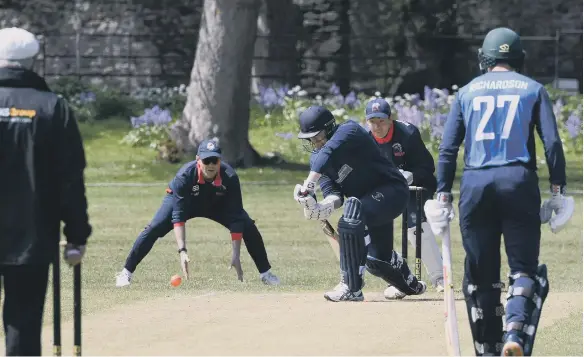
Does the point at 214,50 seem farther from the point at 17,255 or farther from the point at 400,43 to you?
the point at 17,255

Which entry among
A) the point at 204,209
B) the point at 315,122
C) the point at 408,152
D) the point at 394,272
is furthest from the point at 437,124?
the point at 315,122

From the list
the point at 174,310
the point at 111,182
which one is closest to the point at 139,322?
the point at 174,310

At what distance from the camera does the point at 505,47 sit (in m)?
9.07

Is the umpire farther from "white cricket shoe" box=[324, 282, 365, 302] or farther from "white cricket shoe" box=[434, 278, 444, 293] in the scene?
"white cricket shoe" box=[434, 278, 444, 293]

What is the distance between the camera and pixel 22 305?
7.74 metres

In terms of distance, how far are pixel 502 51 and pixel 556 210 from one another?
3.31 feet

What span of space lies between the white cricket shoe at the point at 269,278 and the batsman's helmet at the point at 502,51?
590 cm

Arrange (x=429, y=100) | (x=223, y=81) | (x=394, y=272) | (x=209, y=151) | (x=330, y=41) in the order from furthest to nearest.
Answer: (x=330, y=41)
(x=429, y=100)
(x=223, y=81)
(x=209, y=151)
(x=394, y=272)

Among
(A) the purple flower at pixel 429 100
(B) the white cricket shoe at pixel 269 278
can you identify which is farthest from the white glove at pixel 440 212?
(A) the purple flower at pixel 429 100

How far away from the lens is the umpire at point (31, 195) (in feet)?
25.3

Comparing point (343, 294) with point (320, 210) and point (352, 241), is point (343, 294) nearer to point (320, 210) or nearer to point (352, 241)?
point (352, 241)

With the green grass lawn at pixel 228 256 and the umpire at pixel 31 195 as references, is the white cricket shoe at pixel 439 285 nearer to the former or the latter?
the green grass lawn at pixel 228 256

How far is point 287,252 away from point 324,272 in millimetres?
2226

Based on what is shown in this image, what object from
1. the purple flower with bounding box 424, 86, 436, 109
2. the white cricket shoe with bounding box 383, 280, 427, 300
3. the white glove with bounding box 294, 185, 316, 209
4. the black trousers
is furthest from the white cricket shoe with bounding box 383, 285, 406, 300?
the purple flower with bounding box 424, 86, 436, 109
